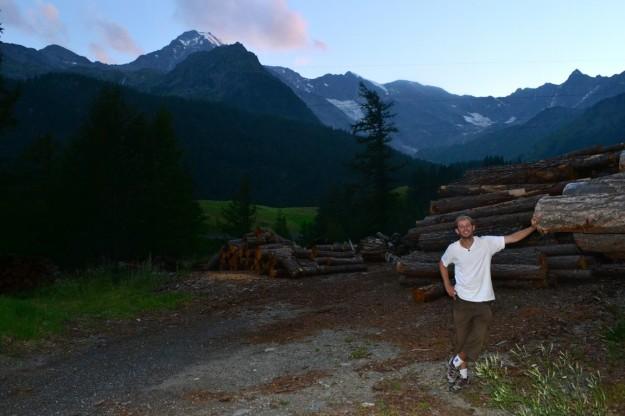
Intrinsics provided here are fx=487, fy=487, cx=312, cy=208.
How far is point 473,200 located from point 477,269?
8.46m

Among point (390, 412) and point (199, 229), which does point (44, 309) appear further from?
point (199, 229)

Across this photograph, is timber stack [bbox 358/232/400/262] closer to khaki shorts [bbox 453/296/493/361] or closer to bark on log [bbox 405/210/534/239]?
bark on log [bbox 405/210/534/239]

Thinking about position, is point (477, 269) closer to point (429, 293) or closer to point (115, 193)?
point (429, 293)

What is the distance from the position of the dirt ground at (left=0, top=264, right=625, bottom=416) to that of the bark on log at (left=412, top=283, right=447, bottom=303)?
0.23 m

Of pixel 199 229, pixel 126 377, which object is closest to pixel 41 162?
pixel 199 229

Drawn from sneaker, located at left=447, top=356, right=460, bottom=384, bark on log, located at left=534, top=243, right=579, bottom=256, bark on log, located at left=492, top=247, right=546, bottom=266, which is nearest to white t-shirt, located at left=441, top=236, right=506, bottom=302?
sneaker, located at left=447, top=356, right=460, bottom=384

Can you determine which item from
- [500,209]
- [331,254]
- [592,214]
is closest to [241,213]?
[331,254]

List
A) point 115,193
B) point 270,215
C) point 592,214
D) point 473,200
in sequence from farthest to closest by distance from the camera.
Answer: point 270,215, point 115,193, point 473,200, point 592,214

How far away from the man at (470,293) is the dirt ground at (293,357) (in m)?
0.37

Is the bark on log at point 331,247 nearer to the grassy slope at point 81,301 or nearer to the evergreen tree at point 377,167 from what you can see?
the grassy slope at point 81,301

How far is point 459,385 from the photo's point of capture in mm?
6211

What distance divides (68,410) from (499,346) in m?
6.40

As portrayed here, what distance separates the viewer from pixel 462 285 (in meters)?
6.41

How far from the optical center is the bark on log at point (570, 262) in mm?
11031
